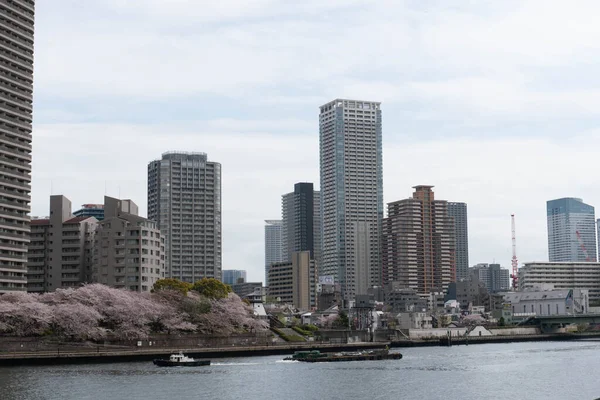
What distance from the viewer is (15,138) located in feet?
520

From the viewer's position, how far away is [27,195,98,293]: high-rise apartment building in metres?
185

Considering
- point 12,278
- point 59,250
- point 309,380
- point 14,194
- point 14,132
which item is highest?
point 14,132

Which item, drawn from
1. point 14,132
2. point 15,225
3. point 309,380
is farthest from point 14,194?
point 309,380

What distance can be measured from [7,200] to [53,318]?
31.9 m

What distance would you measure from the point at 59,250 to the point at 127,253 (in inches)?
908

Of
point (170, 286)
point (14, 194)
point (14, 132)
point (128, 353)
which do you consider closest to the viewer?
point (128, 353)

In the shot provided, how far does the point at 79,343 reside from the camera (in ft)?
431

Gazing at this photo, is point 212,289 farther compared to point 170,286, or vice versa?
point 212,289

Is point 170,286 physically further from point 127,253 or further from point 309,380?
point 309,380

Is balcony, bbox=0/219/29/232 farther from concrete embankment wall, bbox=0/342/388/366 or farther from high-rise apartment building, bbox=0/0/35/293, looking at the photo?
concrete embankment wall, bbox=0/342/388/366

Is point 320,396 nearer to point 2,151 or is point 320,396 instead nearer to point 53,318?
point 53,318

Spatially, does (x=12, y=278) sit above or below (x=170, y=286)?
above

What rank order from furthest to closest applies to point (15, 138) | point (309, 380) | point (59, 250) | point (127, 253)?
1. point (59, 250)
2. point (127, 253)
3. point (15, 138)
4. point (309, 380)

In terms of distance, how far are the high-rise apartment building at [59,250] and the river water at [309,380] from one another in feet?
216
